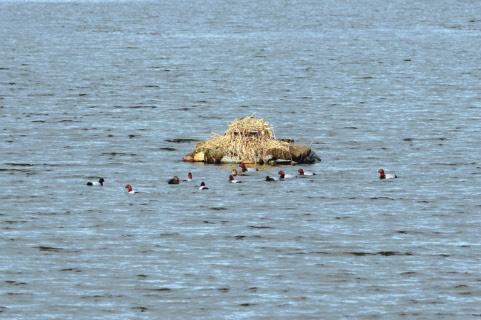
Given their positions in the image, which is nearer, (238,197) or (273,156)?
(238,197)

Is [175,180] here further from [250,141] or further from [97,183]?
[250,141]

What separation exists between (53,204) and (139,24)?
121 meters

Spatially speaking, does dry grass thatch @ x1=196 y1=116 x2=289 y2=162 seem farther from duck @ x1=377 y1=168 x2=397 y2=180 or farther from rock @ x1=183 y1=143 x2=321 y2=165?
duck @ x1=377 y1=168 x2=397 y2=180

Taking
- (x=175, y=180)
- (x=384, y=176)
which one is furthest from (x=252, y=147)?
(x=384, y=176)

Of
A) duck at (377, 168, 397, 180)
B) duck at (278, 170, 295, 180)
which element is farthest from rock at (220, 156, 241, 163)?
duck at (377, 168, 397, 180)

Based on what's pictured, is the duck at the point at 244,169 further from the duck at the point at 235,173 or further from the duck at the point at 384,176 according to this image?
the duck at the point at 384,176

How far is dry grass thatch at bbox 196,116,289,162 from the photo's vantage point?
58.5 m

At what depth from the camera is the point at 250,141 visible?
2313 inches

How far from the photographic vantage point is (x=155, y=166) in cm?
6047

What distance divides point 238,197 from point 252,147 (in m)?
5.80

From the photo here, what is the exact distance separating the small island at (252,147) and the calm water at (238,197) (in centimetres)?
90

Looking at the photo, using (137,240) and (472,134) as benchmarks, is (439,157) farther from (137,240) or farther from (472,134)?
(137,240)

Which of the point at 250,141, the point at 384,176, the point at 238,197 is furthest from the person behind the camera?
the point at 250,141

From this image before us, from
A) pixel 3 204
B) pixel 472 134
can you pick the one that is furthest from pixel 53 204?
pixel 472 134
